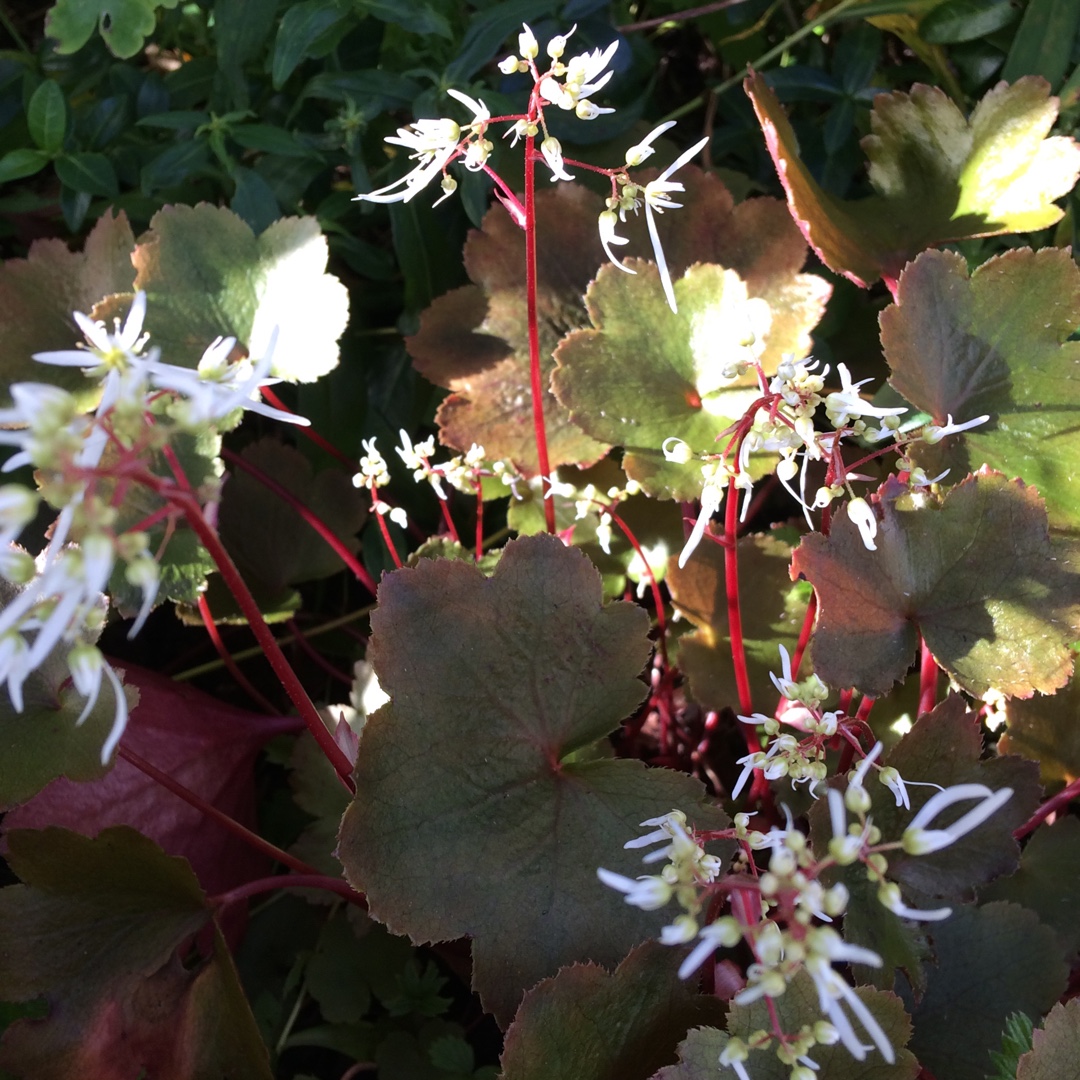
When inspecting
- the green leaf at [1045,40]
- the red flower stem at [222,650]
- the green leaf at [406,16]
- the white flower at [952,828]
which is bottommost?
the red flower stem at [222,650]

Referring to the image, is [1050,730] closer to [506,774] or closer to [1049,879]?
[1049,879]

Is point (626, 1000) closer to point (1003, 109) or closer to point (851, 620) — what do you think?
point (851, 620)

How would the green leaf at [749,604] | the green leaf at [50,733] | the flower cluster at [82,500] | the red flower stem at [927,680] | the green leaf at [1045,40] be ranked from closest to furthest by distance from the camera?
the flower cluster at [82,500], the green leaf at [50,733], the red flower stem at [927,680], the green leaf at [749,604], the green leaf at [1045,40]

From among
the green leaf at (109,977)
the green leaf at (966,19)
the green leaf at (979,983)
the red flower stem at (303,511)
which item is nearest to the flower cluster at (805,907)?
the green leaf at (979,983)

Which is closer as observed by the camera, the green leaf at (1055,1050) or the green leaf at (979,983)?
the green leaf at (1055,1050)

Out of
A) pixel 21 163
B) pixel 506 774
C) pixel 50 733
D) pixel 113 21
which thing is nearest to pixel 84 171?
pixel 21 163

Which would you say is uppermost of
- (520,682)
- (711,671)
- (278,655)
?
(278,655)

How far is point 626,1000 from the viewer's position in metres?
0.68

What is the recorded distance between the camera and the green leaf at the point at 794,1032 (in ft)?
2.05

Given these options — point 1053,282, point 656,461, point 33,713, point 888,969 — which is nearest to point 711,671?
point 656,461

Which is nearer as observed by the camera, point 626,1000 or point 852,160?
point 626,1000

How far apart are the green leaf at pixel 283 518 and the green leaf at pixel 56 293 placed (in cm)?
19

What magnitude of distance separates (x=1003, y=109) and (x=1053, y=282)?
0.23 metres

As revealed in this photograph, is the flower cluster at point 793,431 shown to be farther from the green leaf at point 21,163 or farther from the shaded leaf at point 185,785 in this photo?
the green leaf at point 21,163
